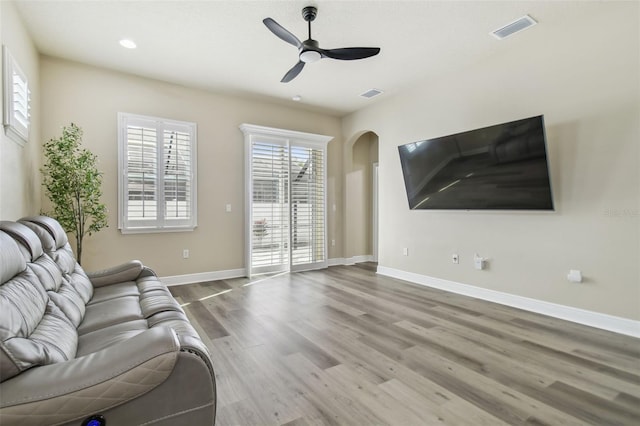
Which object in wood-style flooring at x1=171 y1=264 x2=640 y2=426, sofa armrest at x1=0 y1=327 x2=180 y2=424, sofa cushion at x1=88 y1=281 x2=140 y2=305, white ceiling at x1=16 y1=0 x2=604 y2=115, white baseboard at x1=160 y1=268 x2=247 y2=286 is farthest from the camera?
white baseboard at x1=160 y1=268 x2=247 y2=286

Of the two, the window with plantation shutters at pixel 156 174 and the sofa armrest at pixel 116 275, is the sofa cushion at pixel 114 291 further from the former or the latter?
the window with plantation shutters at pixel 156 174

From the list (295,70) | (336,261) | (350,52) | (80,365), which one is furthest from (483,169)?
(80,365)

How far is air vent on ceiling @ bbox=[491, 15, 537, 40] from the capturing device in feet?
10.4

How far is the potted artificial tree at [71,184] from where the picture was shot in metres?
3.48

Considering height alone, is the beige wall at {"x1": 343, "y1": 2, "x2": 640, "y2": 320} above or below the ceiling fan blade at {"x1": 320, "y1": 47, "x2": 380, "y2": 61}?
below

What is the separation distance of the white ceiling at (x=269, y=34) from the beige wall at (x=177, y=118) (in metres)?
0.28

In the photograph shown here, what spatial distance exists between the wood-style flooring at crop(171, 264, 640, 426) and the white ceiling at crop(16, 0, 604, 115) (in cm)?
299

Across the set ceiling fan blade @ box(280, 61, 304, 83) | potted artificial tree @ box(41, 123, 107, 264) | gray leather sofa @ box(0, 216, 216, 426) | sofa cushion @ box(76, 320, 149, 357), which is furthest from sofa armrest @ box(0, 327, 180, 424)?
potted artificial tree @ box(41, 123, 107, 264)

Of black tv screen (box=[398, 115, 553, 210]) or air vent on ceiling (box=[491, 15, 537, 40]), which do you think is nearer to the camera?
air vent on ceiling (box=[491, 15, 537, 40])

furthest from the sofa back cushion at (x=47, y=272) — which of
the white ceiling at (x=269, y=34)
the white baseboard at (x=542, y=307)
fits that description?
the white baseboard at (x=542, y=307)

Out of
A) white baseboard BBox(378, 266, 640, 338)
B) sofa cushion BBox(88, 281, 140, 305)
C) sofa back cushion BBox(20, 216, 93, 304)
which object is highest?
sofa back cushion BBox(20, 216, 93, 304)

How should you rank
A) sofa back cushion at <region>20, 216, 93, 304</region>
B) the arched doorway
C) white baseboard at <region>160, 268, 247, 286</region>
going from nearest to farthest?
1. sofa back cushion at <region>20, 216, 93, 304</region>
2. white baseboard at <region>160, 268, 247, 286</region>
3. the arched doorway

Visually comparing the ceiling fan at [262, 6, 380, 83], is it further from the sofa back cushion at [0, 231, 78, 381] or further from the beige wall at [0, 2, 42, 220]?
the sofa back cushion at [0, 231, 78, 381]

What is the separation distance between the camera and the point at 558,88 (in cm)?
337
